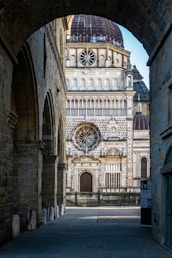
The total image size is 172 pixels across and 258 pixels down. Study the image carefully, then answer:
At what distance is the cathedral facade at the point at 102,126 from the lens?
53531 mm

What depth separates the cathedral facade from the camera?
53.5 metres

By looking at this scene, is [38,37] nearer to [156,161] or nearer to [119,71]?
[156,161]

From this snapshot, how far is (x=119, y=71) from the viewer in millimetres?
57469

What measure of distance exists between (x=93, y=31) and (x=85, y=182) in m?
18.9

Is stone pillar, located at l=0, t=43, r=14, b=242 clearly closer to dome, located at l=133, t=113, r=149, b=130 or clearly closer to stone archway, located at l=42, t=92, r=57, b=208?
stone archway, located at l=42, t=92, r=57, b=208

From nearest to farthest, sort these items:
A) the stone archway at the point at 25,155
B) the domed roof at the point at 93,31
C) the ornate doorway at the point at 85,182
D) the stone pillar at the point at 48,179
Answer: the stone archway at the point at 25,155
the stone pillar at the point at 48,179
the ornate doorway at the point at 85,182
the domed roof at the point at 93,31

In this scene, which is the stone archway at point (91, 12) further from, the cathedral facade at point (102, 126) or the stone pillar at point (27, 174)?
the cathedral facade at point (102, 126)

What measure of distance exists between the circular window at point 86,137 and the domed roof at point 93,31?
1138cm

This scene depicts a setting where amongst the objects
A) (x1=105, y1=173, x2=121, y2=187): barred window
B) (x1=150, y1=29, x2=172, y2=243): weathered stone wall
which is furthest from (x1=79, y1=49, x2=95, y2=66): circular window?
(x1=150, y1=29, x2=172, y2=243): weathered stone wall

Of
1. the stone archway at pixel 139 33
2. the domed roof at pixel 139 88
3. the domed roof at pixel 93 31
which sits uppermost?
the domed roof at pixel 93 31

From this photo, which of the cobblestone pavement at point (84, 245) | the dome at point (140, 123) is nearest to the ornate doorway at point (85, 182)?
the dome at point (140, 123)

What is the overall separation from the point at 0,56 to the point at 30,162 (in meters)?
5.97

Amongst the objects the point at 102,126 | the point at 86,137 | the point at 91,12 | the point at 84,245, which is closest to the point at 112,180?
the point at 86,137

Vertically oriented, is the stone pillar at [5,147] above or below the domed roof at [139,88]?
below
